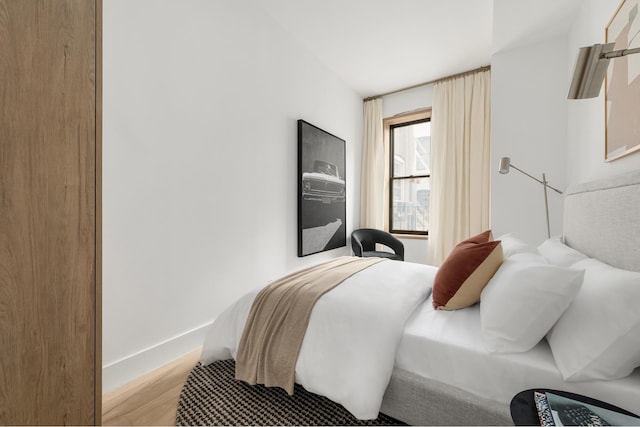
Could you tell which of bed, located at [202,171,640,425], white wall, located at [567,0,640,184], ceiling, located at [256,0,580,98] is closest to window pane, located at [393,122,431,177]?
ceiling, located at [256,0,580,98]

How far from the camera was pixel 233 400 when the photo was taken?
147cm

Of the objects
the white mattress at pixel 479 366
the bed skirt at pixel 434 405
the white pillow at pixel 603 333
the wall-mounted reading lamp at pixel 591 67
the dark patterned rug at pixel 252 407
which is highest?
the wall-mounted reading lamp at pixel 591 67

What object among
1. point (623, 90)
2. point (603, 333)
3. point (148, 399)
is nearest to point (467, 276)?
point (603, 333)

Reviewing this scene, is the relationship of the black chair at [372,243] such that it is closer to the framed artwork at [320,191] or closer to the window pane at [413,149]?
the framed artwork at [320,191]

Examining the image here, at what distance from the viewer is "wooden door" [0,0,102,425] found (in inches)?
30.0

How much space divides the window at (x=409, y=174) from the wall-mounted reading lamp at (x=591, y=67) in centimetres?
321

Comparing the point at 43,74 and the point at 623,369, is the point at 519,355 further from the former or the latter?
the point at 43,74

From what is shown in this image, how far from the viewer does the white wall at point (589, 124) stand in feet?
5.51

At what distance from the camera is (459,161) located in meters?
3.63

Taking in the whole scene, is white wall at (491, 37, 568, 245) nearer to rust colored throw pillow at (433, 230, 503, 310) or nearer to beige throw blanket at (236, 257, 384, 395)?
rust colored throw pillow at (433, 230, 503, 310)

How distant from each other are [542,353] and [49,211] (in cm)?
173

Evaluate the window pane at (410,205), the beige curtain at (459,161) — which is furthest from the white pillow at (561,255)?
the window pane at (410,205)

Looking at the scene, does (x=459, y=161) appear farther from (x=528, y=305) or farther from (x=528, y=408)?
(x=528, y=408)

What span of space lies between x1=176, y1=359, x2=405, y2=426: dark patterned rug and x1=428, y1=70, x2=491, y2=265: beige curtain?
283 centimetres
